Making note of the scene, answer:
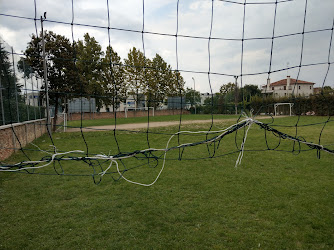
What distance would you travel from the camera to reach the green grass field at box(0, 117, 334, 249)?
8.39ft

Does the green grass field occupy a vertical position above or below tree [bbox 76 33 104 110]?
below

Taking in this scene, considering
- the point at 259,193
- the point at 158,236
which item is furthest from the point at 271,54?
the point at 158,236

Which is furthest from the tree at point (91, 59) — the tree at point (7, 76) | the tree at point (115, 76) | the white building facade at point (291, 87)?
the white building facade at point (291, 87)

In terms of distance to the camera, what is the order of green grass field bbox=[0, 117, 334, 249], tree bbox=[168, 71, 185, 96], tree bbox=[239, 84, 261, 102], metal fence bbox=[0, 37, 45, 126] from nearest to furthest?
1. green grass field bbox=[0, 117, 334, 249]
2. tree bbox=[168, 71, 185, 96]
3. tree bbox=[239, 84, 261, 102]
4. metal fence bbox=[0, 37, 45, 126]

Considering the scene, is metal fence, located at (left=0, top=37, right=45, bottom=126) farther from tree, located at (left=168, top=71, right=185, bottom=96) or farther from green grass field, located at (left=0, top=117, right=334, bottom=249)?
tree, located at (left=168, top=71, right=185, bottom=96)

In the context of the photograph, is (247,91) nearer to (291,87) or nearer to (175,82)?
(175,82)

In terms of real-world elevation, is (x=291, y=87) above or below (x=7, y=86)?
above

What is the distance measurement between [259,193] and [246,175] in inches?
36.2

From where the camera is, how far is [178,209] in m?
3.27

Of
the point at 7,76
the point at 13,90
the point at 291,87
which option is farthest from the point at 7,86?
the point at 291,87

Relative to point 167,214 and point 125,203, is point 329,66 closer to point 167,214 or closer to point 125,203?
point 167,214

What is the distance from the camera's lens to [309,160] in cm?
562

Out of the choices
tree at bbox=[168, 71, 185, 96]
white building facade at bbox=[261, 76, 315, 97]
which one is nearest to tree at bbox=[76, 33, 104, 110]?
tree at bbox=[168, 71, 185, 96]

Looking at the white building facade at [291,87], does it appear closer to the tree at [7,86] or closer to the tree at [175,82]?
the tree at [175,82]
